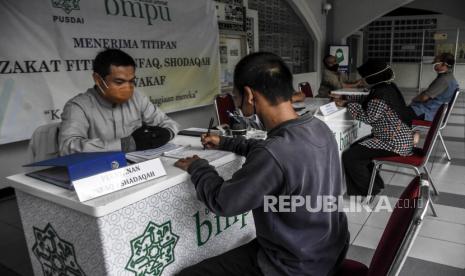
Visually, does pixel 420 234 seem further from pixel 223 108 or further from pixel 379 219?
pixel 223 108

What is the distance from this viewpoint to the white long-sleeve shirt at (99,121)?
145 cm

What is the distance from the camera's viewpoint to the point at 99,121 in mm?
1671

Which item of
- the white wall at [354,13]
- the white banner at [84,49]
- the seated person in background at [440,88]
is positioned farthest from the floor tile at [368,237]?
the white wall at [354,13]

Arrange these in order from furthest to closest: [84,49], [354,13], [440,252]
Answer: [354,13] < [84,49] < [440,252]

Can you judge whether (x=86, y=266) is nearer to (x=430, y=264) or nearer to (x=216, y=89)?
(x=430, y=264)

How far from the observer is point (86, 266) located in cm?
99

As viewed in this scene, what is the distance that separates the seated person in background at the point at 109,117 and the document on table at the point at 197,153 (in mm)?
130

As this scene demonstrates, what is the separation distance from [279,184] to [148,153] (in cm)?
68

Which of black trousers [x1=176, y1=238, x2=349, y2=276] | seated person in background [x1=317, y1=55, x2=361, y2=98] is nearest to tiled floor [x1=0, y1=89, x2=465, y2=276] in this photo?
black trousers [x1=176, y1=238, x2=349, y2=276]

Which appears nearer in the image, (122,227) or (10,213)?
(122,227)

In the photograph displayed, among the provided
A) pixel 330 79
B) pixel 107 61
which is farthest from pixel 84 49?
pixel 330 79

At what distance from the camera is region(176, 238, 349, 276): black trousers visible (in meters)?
1.07

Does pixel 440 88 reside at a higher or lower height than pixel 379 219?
higher

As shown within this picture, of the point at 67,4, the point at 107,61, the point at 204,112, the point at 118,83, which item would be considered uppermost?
the point at 67,4
